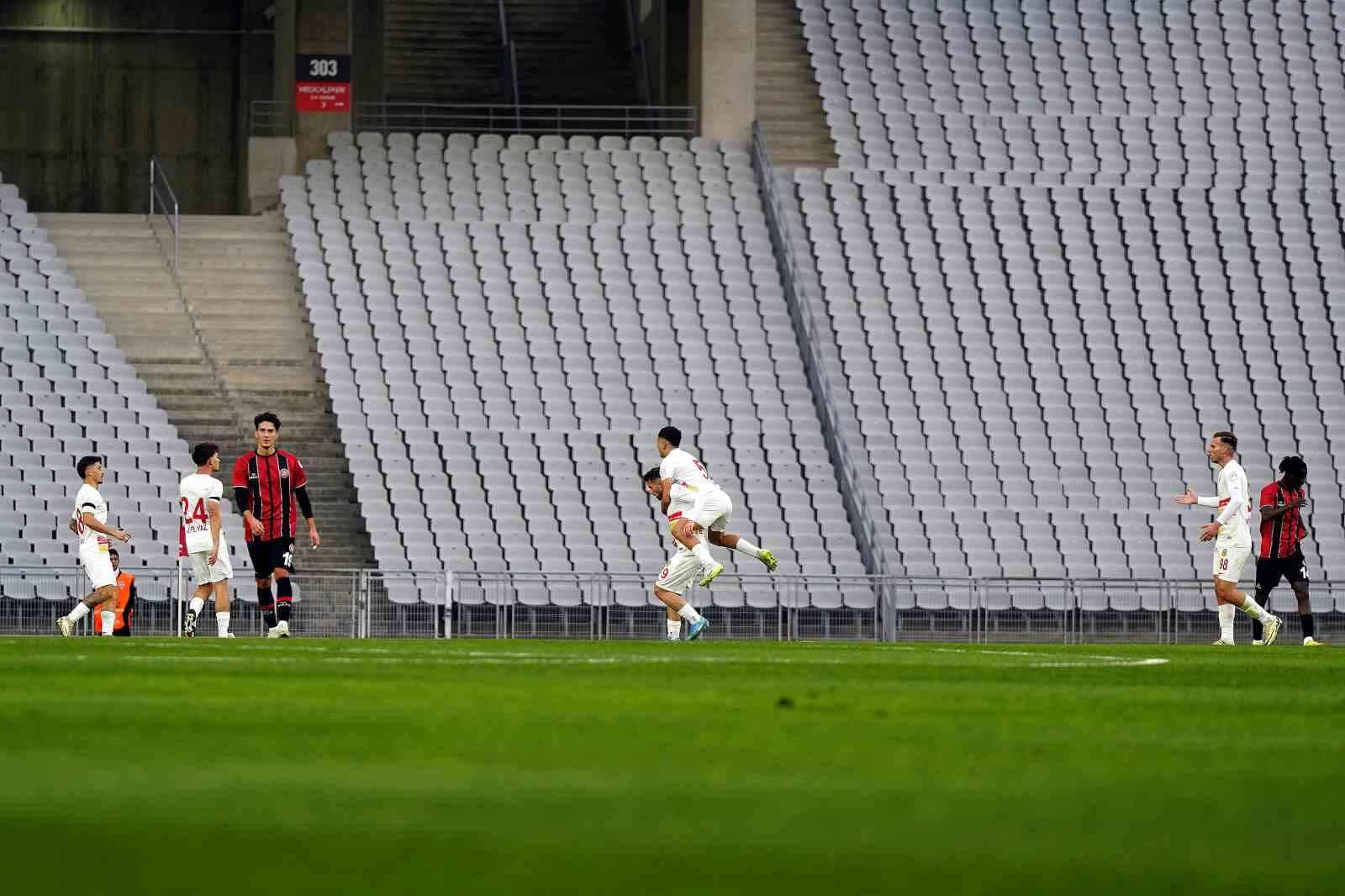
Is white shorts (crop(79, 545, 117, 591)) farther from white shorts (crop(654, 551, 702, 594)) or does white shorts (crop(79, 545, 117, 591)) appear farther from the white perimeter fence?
white shorts (crop(654, 551, 702, 594))

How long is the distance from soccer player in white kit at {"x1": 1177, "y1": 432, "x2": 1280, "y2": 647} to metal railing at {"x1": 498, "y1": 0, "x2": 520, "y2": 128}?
19598mm

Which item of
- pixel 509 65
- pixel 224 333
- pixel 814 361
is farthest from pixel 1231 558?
pixel 509 65

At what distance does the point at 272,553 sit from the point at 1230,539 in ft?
28.4

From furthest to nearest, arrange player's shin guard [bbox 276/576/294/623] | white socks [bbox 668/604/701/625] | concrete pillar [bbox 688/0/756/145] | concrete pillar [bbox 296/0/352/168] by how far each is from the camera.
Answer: concrete pillar [bbox 688/0/756/145]
concrete pillar [bbox 296/0/352/168]
player's shin guard [bbox 276/576/294/623]
white socks [bbox 668/604/701/625]

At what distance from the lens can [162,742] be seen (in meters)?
6.79

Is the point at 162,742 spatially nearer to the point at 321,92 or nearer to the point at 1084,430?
the point at 1084,430

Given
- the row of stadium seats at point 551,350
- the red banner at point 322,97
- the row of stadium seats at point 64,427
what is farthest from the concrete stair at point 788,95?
the row of stadium seats at point 64,427

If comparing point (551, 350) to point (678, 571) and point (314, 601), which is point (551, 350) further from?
point (678, 571)

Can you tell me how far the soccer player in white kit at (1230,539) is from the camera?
2091cm

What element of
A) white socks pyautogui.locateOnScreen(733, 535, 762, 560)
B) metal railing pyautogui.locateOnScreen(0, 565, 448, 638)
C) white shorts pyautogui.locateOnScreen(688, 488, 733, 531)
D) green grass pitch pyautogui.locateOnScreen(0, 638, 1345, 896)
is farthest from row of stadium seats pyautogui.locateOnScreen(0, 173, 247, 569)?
green grass pitch pyautogui.locateOnScreen(0, 638, 1345, 896)

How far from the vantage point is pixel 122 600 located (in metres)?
23.3

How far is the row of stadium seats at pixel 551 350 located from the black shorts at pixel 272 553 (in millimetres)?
5924

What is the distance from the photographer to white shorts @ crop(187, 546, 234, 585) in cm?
2048

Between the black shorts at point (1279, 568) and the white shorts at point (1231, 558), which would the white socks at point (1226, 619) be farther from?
the black shorts at point (1279, 568)
